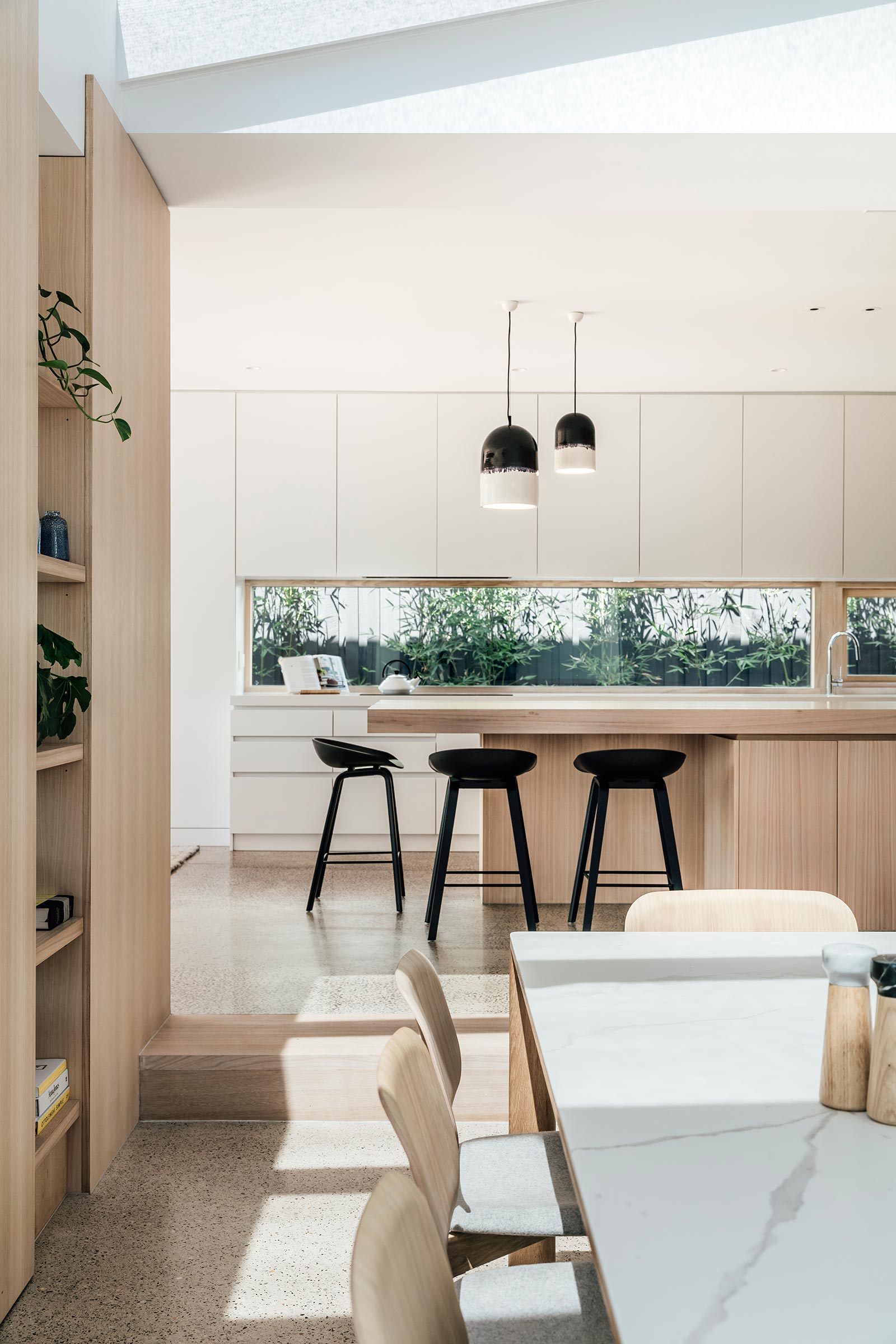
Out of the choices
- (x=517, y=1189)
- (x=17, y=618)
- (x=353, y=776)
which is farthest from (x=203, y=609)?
(x=517, y=1189)

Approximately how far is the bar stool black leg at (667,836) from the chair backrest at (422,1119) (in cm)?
240

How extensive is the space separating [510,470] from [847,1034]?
3.29 meters

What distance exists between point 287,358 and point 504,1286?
4.77 metres

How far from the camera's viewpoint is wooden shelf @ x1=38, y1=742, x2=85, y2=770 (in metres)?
2.05

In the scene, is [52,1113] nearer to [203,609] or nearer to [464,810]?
[464,810]

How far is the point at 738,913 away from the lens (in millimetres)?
2000

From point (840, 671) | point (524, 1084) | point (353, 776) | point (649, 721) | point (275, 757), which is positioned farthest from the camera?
point (840, 671)

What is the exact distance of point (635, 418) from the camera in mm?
5988

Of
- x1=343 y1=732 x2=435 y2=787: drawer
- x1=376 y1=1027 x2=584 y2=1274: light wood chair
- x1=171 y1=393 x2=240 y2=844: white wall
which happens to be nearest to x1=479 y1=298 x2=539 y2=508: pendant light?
x1=343 y1=732 x2=435 y2=787: drawer

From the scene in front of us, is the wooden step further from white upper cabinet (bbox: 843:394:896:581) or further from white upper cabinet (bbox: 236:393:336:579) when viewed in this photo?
white upper cabinet (bbox: 843:394:896:581)

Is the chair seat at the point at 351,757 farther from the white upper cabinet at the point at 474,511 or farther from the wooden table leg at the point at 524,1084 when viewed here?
the wooden table leg at the point at 524,1084

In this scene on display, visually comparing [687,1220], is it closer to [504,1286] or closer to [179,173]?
[504,1286]

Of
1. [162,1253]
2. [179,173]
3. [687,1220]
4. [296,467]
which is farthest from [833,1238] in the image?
[296,467]

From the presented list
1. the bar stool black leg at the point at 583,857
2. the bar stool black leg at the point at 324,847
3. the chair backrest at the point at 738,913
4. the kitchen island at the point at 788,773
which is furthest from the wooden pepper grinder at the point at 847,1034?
the bar stool black leg at the point at 324,847
